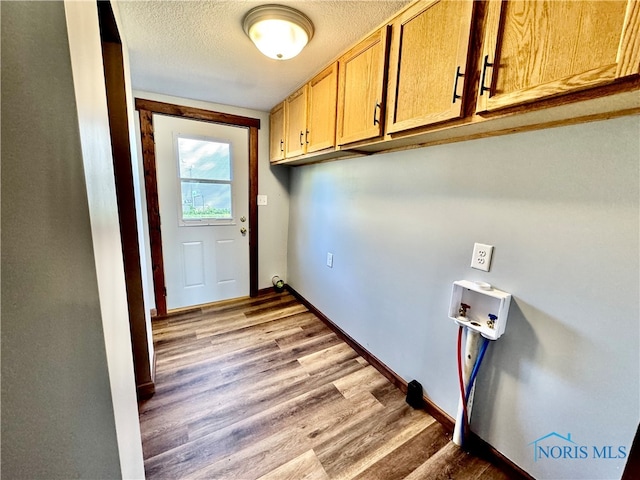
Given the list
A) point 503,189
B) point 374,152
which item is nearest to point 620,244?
point 503,189

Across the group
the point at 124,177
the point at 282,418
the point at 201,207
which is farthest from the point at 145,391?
the point at 201,207

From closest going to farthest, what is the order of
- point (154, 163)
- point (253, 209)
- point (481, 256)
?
point (481, 256), point (154, 163), point (253, 209)

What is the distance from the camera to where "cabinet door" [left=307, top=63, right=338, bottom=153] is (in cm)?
176

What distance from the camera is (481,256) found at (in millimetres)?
1287

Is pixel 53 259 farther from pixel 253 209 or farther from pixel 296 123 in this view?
pixel 253 209

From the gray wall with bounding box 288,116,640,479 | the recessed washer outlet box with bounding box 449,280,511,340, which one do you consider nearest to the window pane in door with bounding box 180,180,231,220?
the gray wall with bounding box 288,116,640,479

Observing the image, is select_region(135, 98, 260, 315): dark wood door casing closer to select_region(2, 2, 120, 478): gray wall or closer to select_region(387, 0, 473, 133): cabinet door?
select_region(387, 0, 473, 133): cabinet door

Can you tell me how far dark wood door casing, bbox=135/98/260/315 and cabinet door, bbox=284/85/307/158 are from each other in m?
0.57

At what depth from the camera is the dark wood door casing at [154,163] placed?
92.3 inches

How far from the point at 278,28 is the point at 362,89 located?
541 millimetres

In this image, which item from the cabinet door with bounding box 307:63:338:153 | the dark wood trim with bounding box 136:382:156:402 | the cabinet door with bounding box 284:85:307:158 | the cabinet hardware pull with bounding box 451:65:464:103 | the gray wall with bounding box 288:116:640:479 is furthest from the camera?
the cabinet door with bounding box 284:85:307:158

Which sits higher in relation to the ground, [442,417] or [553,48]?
[553,48]

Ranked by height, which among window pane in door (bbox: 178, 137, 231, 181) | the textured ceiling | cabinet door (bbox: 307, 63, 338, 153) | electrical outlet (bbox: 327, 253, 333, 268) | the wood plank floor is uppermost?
the textured ceiling

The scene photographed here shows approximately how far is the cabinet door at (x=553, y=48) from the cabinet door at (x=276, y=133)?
6.34ft
